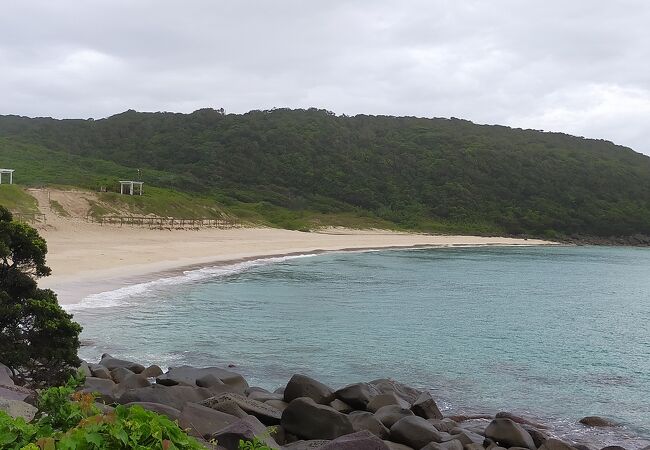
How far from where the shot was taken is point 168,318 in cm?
2228

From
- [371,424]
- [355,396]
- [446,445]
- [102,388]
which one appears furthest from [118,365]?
[446,445]

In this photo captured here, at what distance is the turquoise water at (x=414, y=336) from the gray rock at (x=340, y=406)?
3.34 meters

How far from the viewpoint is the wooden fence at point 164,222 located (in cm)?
5750

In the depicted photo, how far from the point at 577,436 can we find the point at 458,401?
278 cm

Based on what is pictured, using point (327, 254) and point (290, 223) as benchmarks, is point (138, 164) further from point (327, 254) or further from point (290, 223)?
point (327, 254)

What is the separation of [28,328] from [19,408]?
16.8ft

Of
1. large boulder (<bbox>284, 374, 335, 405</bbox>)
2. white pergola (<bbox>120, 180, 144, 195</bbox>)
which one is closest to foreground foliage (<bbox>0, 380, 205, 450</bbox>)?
large boulder (<bbox>284, 374, 335, 405</bbox>)

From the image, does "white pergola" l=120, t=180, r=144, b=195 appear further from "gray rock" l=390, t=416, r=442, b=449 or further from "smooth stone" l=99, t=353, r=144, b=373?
"gray rock" l=390, t=416, r=442, b=449

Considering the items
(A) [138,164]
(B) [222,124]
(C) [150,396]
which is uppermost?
(B) [222,124]

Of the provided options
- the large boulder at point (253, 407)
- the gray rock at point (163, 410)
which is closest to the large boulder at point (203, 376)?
the large boulder at point (253, 407)

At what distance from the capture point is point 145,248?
1790 inches

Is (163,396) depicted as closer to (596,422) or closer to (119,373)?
(119,373)

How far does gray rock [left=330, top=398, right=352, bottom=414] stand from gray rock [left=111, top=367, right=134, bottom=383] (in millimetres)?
4188

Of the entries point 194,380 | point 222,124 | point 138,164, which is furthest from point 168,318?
point 222,124
